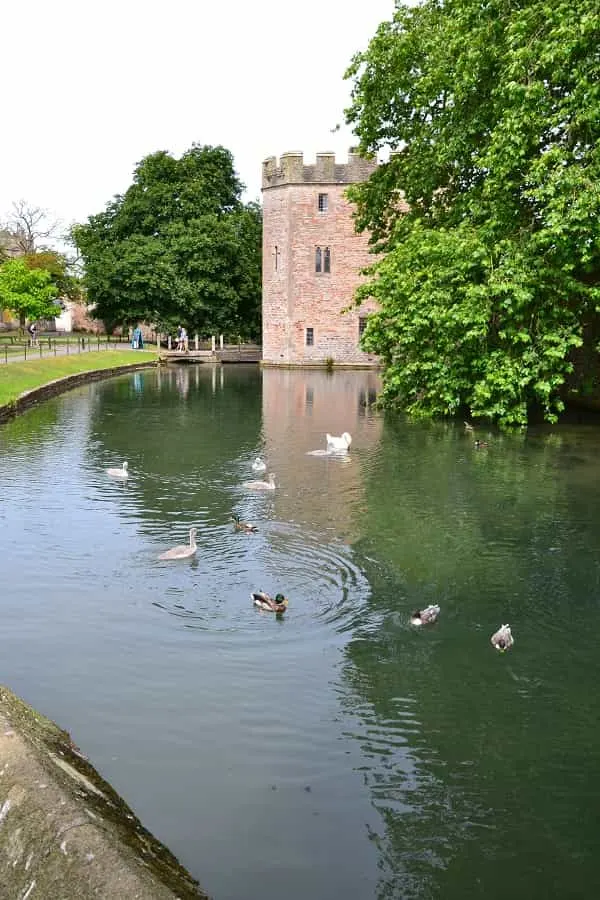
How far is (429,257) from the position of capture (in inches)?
993

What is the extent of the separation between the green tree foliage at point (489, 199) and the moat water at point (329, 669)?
6.51m

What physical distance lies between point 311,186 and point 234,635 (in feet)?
161

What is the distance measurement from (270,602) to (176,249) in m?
51.7

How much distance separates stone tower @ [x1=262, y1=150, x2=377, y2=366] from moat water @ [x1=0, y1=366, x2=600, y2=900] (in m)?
39.2

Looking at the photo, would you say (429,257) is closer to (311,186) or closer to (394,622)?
(394,622)

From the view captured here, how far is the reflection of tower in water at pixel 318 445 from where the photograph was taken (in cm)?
1490

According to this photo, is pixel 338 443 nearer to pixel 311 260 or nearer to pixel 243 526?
pixel 243 526

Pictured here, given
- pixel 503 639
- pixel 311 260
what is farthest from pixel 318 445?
pixel 311 260

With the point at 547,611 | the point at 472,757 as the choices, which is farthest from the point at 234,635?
the point at 547,611

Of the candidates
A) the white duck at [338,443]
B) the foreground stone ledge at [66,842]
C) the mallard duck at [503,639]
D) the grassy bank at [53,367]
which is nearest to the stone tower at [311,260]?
the grassy bank at [53,367]

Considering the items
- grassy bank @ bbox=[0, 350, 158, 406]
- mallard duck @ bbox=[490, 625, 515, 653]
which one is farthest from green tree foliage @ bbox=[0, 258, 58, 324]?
mallard duck @ bbox=[490, 625, 515, 653]

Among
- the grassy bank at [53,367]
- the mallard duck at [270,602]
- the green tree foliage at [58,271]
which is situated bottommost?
the mallard duck at [270,602]

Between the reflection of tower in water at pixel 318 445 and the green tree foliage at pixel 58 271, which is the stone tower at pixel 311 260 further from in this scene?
the green tree foliage at pixel 58 271

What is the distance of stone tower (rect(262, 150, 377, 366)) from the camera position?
178ft
